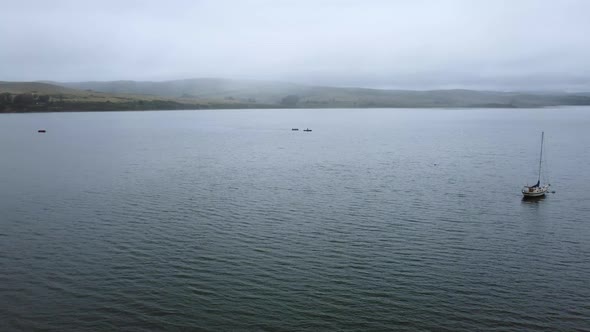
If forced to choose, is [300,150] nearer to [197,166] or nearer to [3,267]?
[197,166]

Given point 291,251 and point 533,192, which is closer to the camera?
point 291,251

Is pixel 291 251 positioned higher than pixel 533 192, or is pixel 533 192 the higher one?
pixel 533 192

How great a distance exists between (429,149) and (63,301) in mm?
101846

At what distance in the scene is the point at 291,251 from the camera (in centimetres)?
3888

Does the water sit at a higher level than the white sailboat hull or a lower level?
lower

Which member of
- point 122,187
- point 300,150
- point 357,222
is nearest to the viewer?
point 357,222

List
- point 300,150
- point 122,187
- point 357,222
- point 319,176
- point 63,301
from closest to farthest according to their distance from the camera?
point 63,301 < point 357,222 < point 122,187 < point 319,176 < point 300,150

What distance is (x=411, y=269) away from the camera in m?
35.2

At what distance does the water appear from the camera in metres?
28.7

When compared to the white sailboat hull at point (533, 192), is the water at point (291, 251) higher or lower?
lower

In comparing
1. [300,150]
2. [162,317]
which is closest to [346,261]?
[162,317]

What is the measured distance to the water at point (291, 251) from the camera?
28719 millimetres

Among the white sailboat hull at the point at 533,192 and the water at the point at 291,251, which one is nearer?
the water at the point at 291,251

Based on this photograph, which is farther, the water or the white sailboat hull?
the white sailboat hull
